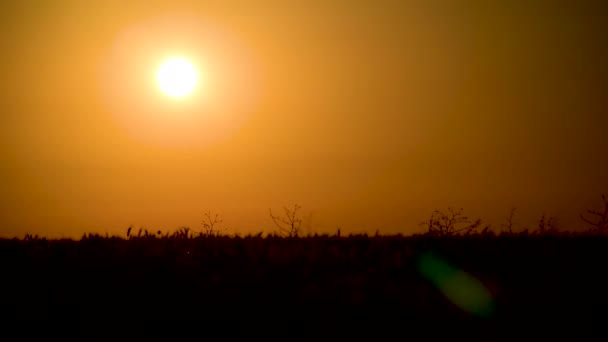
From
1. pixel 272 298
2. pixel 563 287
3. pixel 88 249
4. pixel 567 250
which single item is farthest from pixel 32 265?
pixel 567 250

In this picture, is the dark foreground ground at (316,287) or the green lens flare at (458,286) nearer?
the dark foreground ground at (316,287)

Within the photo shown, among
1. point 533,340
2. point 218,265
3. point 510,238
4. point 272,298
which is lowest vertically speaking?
point 533,340

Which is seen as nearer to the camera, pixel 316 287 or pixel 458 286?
pixel 316 287

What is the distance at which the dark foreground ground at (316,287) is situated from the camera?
4652 mm

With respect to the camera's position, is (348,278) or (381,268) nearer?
(348,278)

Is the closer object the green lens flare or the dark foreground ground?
the dark foreground ground

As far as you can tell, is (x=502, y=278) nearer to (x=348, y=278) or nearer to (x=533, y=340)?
(x=533, y=340)

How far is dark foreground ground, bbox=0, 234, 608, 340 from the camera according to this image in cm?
465

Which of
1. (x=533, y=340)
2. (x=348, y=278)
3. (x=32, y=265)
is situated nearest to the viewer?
(x=533, y=340)

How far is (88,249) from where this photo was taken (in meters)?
7.36

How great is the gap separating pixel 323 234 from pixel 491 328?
4.25 metres

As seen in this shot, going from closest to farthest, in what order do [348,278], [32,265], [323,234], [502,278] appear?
1. [348,278]
2. [502,278]
3. [32,265]
4. [323,234]

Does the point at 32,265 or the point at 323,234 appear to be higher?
the point at 323,234

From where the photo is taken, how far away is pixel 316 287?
513 cm
